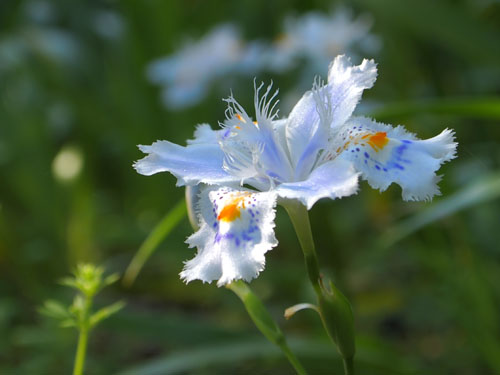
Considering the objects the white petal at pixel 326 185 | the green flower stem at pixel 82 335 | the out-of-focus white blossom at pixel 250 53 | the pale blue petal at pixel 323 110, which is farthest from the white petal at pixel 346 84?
the out-of-focus white blossom at pixel 250 53

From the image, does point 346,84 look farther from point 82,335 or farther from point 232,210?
point 82,335

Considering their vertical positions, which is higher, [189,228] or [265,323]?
[189,228]

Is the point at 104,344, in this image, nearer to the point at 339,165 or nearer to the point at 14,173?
the point at 14,173

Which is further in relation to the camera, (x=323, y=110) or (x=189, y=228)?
(x=189, y=228)

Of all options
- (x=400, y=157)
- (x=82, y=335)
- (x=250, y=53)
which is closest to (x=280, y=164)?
→ (x=400, y=157)

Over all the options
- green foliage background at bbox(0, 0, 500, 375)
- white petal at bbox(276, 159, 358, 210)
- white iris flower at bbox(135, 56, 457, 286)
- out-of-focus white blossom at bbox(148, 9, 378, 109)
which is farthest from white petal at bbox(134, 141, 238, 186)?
out-of-focus white blossom at bbox(148, 9, 378, 109)

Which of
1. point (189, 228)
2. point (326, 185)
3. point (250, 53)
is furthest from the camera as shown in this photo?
point (250, 53)

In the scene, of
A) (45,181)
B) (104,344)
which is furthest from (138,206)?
(104,344)

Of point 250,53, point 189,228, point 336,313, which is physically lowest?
point 336,313
